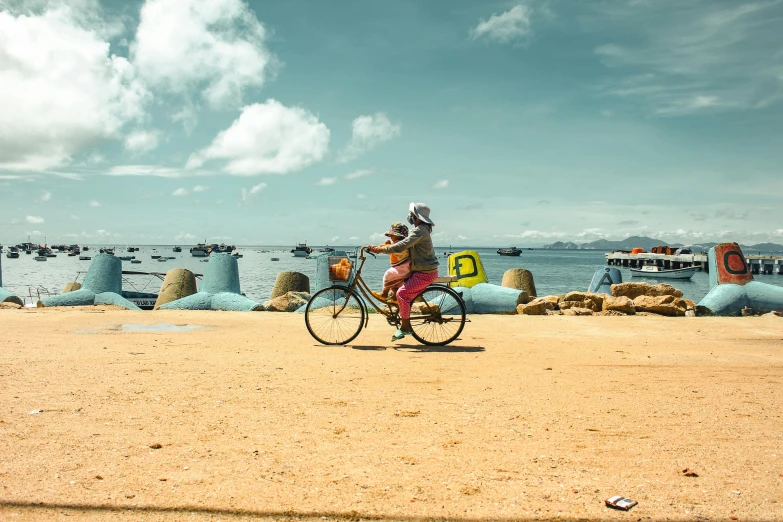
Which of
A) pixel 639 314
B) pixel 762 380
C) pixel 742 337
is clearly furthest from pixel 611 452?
pixel 639 314

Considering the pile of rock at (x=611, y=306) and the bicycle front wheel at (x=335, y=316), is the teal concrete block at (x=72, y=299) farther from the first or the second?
the pile of rock at (x=611, y=306)

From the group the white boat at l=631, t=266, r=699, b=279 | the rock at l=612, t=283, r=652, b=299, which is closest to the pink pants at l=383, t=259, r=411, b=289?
the rock at l=612, t=283, r=652, b=299

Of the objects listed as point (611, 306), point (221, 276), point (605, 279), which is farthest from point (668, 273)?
point (221, 276)

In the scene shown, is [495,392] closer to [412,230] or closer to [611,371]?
[611,371]

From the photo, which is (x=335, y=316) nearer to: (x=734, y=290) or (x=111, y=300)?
(x=111, y=300)

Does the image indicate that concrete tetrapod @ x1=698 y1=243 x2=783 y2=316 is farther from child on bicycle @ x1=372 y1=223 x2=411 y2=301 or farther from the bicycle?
child on bicycle @ x1=372 y1=223 x2=411 y2=301

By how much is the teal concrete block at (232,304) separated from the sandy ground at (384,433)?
6642 millimetres

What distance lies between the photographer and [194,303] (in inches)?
566

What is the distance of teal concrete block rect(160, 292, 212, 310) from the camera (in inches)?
563

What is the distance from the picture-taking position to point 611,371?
5961 millimetres

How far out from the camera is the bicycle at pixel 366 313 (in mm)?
7453

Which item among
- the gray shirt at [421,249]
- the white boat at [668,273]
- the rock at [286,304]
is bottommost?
the white boat at [668,273]

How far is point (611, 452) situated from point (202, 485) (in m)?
2.29

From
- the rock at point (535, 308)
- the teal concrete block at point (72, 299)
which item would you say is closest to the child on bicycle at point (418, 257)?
the rock at point (535, 308)
